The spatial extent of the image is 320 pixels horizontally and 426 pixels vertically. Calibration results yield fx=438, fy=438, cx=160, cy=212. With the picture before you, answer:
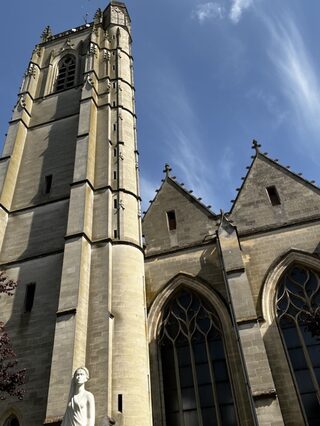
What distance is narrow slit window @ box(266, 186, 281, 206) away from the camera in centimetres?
1486

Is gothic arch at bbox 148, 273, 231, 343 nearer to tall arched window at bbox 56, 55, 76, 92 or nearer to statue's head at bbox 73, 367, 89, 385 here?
statue's head at bbox 73, 367, 89, 385

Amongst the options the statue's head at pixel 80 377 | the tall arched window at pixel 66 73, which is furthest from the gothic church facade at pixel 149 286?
Answer: the tall arched window at pixel 66 73

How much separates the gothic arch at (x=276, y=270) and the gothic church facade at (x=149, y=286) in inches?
1.3

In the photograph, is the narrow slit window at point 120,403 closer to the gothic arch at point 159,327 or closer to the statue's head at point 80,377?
the gothic arch at point 159,327

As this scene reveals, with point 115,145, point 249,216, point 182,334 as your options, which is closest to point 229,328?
point 182,334

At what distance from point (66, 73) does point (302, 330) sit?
668 inches

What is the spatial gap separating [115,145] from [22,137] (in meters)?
4.36

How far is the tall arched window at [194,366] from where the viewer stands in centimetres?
1127

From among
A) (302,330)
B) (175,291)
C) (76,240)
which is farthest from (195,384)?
(76,240)

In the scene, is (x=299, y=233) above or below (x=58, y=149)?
below

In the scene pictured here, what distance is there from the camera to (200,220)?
1521 centimetres

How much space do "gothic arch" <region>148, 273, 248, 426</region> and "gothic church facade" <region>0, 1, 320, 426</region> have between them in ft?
0.11

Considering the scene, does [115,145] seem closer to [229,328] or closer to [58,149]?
[58,149]

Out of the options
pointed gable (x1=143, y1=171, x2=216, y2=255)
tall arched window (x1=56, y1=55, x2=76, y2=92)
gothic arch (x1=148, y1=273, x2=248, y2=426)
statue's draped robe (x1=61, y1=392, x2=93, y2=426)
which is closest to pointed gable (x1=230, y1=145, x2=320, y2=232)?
pointed gable (x1=143, y1=171, x2=216, y2=255)
